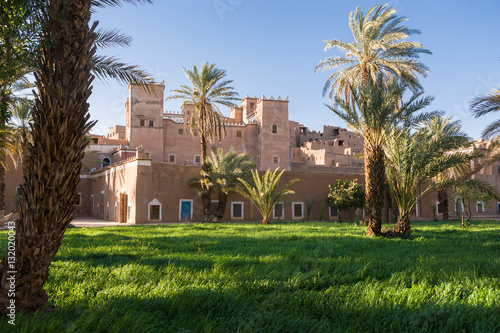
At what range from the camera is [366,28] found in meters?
17.0

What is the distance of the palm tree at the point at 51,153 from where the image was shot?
12.5ft

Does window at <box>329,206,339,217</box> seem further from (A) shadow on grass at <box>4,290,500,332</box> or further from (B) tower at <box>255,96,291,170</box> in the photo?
(A) shadow on grass at <box>4,290,500,332</box>

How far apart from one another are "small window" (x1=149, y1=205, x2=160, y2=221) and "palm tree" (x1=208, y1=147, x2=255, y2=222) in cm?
372

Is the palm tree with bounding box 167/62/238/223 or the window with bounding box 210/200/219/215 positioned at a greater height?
the palm tree with bounding box 167/62/238/223

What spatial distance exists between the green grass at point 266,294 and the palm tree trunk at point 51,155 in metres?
0.46

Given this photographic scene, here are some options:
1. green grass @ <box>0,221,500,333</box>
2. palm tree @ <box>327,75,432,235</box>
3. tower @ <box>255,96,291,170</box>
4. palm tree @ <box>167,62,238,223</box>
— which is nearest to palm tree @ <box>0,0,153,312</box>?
green grass @ <box>0,221,500,333</box>

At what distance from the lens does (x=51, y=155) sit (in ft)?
12.7

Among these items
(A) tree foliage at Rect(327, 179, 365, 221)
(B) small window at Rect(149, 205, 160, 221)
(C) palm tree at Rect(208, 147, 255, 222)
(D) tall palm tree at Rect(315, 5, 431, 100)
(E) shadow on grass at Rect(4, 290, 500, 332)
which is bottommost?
(E) shadow on grass at Rect(4, 290, 500, 332)

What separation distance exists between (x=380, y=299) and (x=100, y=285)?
11.6 ft

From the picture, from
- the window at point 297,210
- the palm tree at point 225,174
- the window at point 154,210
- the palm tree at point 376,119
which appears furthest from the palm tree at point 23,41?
the window at point 297,210

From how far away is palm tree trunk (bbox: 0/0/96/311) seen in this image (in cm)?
379

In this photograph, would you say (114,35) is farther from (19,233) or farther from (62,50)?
(19,233)

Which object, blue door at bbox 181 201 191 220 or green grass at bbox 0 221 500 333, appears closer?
green grass at bbox 0 221 500 333

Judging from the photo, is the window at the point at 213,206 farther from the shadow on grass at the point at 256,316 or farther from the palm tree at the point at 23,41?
the shadow on grass at the point at 256,316
